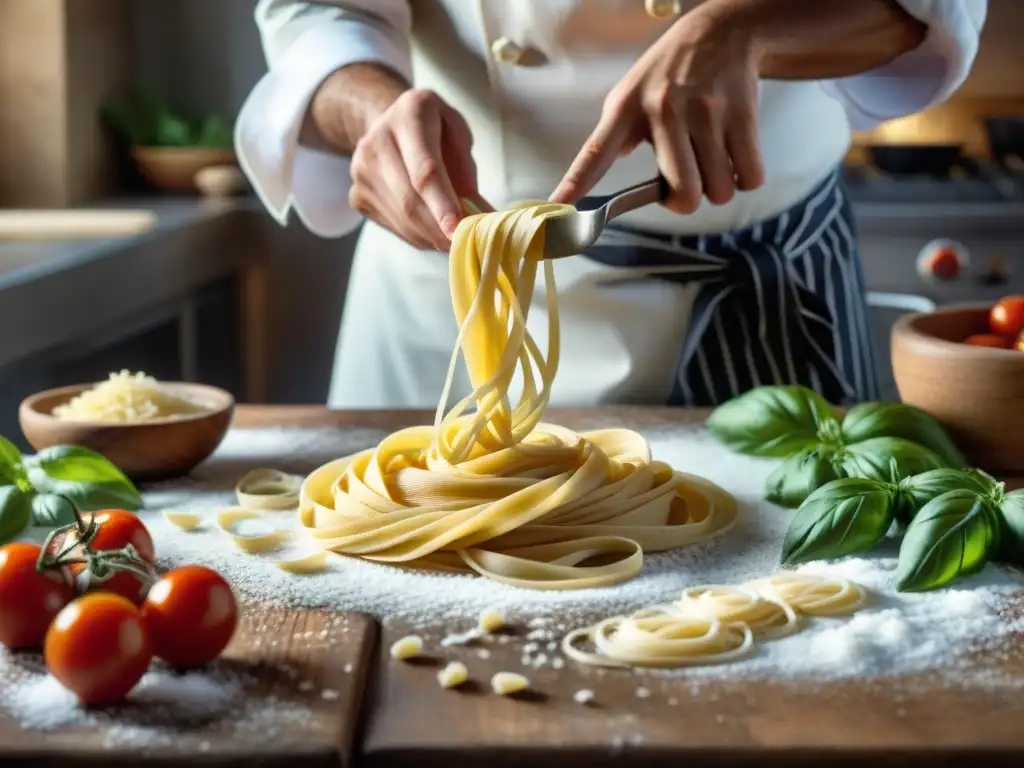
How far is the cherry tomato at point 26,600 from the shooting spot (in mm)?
1016

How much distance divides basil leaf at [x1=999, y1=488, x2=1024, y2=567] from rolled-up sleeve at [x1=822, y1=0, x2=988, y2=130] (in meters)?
0.66

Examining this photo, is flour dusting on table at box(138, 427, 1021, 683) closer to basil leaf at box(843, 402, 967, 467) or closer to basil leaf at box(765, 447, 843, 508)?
basil leaf at box(765, 447, 843, 508)

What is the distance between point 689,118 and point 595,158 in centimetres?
12

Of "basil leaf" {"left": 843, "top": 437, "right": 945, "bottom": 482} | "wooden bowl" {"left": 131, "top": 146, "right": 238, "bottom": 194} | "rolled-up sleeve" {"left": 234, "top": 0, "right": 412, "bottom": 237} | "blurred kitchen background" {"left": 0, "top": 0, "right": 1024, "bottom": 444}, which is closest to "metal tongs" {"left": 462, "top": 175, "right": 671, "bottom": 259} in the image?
"basil leaf" {"left": 843, "top": 437, "right": 945, "bottom": 482}

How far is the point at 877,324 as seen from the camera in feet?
11.2

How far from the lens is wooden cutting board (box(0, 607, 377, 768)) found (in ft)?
2.83

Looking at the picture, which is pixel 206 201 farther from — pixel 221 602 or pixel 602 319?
pixel 221 602

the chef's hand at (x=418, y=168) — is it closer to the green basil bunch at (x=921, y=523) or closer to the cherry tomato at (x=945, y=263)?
the green basil bunch at (x=921, y=523)

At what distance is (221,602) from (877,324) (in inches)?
105

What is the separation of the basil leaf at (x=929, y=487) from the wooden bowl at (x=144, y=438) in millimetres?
718

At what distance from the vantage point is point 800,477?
1.40 metres

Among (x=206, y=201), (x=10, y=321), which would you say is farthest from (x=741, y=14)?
(x=206, y=201)

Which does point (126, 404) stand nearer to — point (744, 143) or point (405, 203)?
point (405, 203)

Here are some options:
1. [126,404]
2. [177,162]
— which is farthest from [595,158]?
[177,162]
